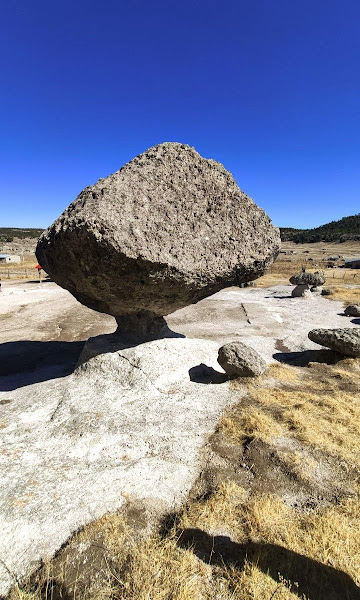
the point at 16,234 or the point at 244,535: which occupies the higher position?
the point at 16,234

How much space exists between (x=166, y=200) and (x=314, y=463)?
518 centimetres

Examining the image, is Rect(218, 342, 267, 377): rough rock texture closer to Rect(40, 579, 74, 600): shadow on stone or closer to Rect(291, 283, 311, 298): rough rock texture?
Rect(40, 579, 74, 600): shadow on stone

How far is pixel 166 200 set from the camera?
259 inches

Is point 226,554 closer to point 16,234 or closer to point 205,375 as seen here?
point 205,375

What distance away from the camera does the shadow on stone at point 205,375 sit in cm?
721

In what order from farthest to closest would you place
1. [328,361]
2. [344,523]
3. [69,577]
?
[328,361]
[344,523]
[69,577]

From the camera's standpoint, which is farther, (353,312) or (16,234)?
(16,234)

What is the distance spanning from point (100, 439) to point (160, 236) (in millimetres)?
3694

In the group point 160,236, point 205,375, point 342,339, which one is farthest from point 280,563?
point 342,339

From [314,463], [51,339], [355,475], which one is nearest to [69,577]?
[314,463]

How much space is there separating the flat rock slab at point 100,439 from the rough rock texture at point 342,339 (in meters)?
2.98

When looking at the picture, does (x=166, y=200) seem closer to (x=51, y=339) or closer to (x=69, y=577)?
(x=69, y=577)

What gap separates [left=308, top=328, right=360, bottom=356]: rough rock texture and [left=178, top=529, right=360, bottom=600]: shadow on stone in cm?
638

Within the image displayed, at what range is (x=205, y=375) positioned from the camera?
7.45 meters
